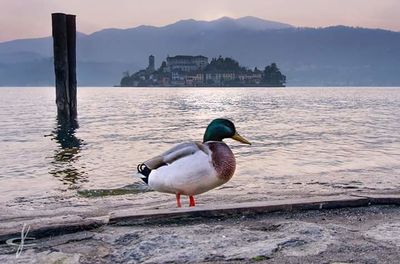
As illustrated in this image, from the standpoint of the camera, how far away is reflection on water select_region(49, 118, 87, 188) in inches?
456

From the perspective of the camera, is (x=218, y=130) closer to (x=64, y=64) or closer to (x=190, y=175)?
(x=190, y=175)

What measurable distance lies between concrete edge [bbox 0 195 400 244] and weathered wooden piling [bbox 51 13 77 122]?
17823mm

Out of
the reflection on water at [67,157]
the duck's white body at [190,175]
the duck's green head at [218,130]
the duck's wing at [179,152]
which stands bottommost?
the reflection on water at [67,157]

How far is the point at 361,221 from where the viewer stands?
4.81 metres

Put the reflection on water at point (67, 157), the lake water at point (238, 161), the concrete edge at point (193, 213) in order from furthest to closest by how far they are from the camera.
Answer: the reflection on water at point (67, 157)
the lake water at point (238, 161)
the concrete edge at point (193, 213)

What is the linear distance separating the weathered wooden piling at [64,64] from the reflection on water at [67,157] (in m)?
0.63

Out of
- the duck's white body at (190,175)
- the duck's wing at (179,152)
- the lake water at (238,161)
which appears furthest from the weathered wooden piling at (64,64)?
the duck's white body at (190,175)

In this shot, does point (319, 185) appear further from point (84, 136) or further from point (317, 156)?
point (84, 136)

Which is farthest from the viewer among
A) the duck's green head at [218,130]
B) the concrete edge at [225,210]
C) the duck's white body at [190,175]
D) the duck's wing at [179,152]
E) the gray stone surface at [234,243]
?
the duck's green head at [218,130]

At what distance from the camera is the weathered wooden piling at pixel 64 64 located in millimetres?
21328

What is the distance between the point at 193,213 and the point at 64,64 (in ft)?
60.3

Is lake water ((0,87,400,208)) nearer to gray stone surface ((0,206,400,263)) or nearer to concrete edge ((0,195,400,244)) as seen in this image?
concrete edge ((0,195,400,244))

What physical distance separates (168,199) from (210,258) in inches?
190

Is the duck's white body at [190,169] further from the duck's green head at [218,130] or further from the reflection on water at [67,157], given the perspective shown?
the reflection on water at [67,157]
